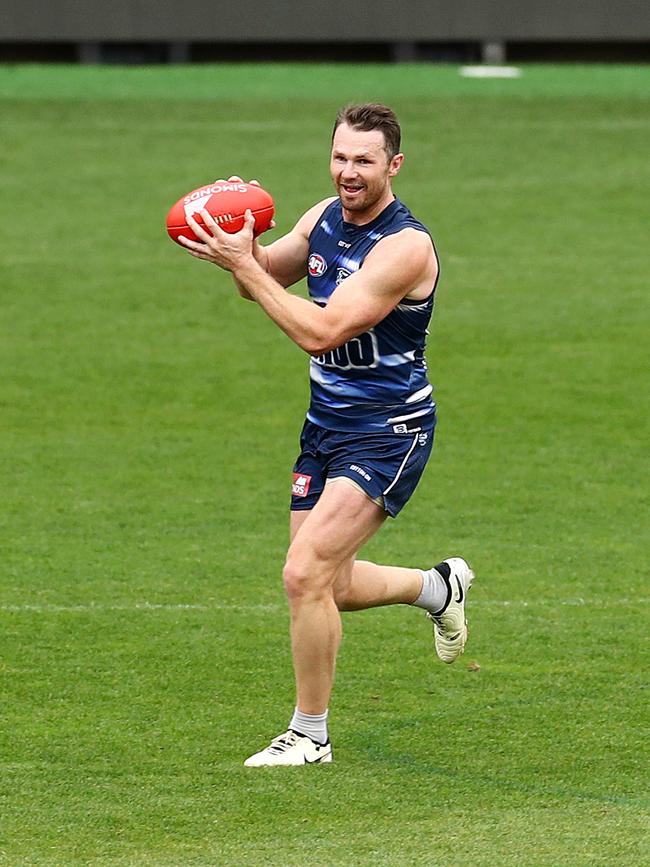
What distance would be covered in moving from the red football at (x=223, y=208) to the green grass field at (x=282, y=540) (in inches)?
75.8

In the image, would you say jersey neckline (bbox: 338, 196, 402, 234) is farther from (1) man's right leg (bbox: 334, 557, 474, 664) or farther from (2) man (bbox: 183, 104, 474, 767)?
(1) man's right leg (bbox: 334, 557, 474, 664)

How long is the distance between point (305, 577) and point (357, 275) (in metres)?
1.11

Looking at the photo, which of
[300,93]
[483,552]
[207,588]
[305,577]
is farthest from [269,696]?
[300,93]

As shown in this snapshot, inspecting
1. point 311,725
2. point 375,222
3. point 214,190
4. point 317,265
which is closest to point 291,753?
point 311,725

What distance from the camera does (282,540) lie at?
31.8 feet

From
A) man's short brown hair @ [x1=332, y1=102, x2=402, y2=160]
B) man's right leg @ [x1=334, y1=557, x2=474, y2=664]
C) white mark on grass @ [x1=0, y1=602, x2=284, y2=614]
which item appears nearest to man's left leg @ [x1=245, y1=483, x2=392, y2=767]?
man's right leg @ [x1=334, y1=557, x2=474, y2=664]

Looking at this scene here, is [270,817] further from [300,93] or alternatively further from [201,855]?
[300,93]

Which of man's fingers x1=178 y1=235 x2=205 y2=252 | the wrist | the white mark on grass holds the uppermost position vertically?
man's fingers x1=178 y1=235 x2=205 y2=252

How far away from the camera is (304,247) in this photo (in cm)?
690

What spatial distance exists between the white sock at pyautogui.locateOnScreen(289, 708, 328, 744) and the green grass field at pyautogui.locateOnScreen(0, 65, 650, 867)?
0.15 metres

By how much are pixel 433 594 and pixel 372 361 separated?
118 centimetres

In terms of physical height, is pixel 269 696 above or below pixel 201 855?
below

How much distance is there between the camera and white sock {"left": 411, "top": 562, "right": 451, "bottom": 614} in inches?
286

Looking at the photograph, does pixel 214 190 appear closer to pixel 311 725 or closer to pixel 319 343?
pixel 319 343
